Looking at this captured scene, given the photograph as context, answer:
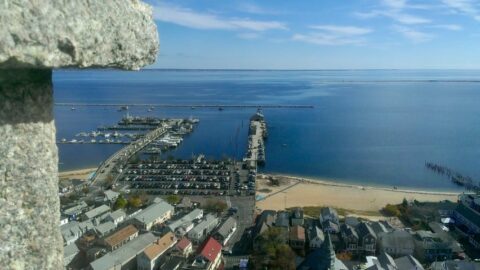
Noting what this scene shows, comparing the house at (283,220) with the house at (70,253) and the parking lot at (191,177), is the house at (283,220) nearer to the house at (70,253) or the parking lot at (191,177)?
the parking lot at (191,177)

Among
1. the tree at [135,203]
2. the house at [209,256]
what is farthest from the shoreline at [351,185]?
the house at [209,256]

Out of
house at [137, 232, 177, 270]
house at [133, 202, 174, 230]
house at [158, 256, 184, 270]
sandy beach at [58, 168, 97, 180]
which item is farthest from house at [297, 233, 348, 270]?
sandy beach at [58, 168, 97, 180]

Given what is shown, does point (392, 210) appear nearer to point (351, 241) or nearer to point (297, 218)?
point (297, 218)

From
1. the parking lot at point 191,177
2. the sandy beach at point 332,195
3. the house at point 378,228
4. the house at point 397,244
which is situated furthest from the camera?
the parking lot at point 191,177

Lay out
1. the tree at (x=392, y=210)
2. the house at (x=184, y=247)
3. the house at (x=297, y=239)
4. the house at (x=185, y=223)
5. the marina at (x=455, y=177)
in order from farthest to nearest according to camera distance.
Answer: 1. the marina at (x=455, y=177)
2. the tree at (x=392, y=210)
3. the house at (x=185, y=223)
4. the house at (x=297, y=239)
5. the house at (x=184, y=247)

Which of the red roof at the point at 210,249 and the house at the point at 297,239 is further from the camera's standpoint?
the house at the point at 297,239

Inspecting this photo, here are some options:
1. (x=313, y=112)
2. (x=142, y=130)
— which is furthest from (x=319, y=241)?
(x=313, y=112)

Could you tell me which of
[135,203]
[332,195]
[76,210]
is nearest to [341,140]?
[332,195]
